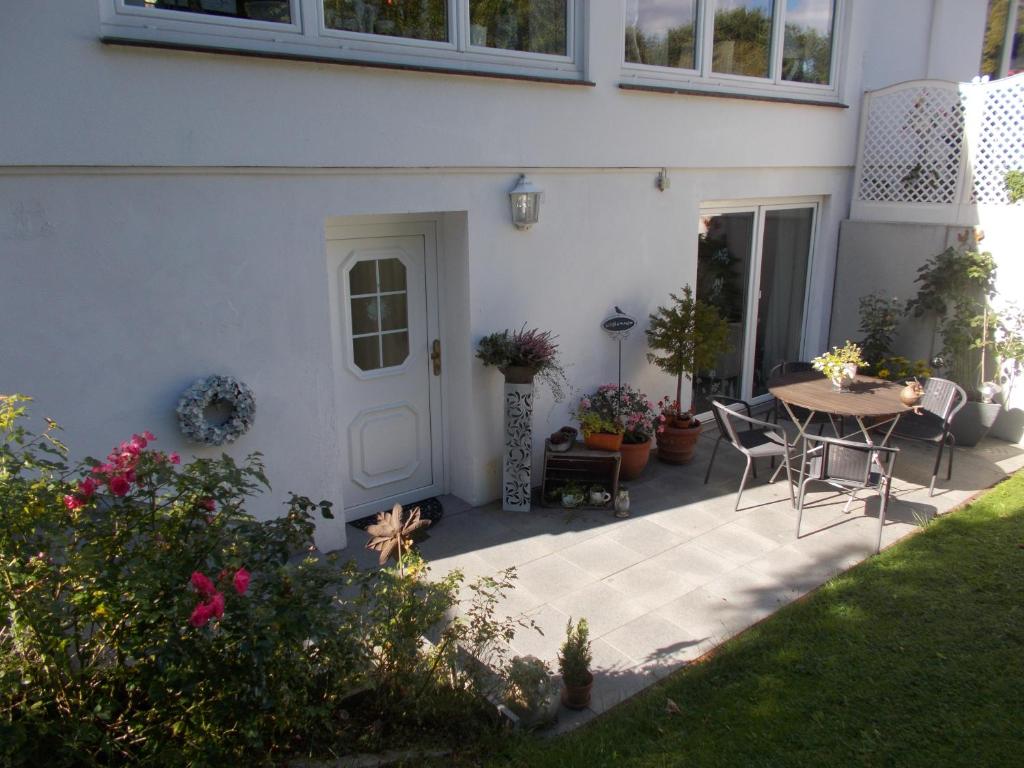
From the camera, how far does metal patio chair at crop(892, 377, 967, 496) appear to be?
6.79 meters

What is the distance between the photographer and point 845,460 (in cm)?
579

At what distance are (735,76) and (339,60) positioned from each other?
4.36 metres

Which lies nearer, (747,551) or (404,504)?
(747,551)

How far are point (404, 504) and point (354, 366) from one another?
4.18 feet

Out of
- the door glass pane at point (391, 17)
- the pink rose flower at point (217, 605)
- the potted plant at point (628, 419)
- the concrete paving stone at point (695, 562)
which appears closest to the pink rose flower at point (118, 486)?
the pink rose flower at point (217, 605)

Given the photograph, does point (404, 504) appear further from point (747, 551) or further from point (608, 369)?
point (747, 551)

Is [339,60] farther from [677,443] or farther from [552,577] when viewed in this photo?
[677,443]

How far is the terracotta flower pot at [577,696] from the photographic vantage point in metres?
3.86

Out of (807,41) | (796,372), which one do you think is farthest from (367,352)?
(807,41)

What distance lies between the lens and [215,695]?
2.77m

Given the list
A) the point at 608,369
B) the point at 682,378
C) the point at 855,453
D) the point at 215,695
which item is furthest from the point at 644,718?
the point at 682,378

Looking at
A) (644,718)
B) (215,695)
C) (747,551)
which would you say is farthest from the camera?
(747,551)

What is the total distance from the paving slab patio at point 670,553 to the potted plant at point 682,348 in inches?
9.3

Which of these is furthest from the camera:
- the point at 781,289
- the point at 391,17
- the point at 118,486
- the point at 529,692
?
the point at 781,289
